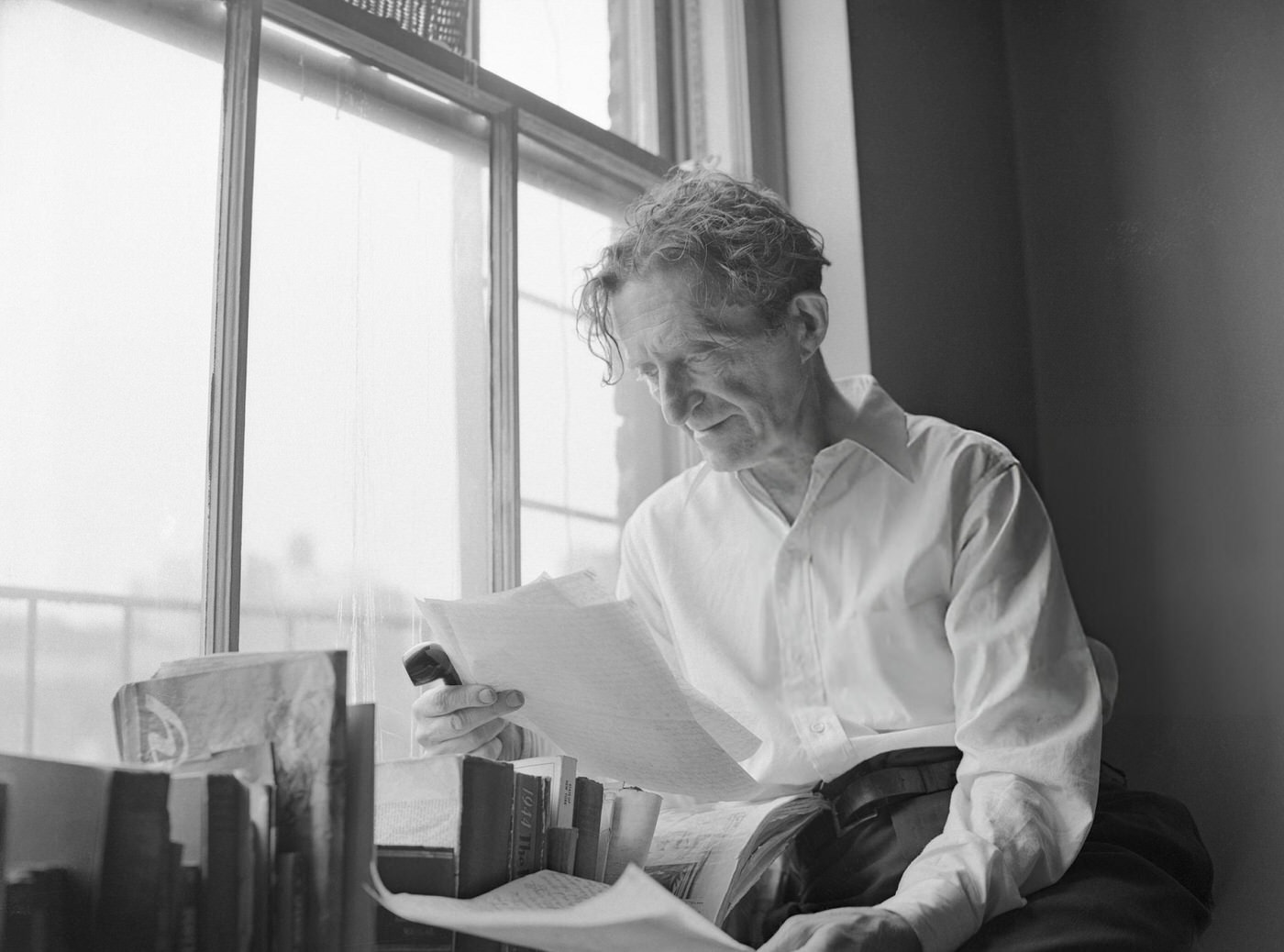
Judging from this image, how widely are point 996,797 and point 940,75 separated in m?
1.50

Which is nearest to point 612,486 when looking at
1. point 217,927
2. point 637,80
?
point 637,80

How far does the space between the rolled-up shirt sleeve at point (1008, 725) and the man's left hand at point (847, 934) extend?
20 mm

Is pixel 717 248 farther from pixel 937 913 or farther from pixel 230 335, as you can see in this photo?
pixel 937 913

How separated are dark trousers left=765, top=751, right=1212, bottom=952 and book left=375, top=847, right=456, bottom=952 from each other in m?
0.42

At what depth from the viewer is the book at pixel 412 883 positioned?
32.2 inches

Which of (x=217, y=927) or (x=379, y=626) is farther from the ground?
Result: (x=379, y=626)

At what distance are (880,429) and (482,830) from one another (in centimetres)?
73

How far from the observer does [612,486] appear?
1841 mm

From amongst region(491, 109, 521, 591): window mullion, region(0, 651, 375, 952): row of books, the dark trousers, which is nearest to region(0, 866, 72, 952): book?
region(0, 651, 375, 952): row of books

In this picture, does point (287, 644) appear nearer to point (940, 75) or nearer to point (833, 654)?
point (833, 654)

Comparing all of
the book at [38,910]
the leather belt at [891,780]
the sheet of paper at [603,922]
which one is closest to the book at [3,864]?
the book at [38,910]

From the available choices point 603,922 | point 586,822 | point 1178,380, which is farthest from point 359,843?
point 1178,380

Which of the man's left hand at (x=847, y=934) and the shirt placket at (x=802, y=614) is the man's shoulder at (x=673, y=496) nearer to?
the shirt placket at (x=802, y=614)

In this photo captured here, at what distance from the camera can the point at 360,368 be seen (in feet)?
4.83
